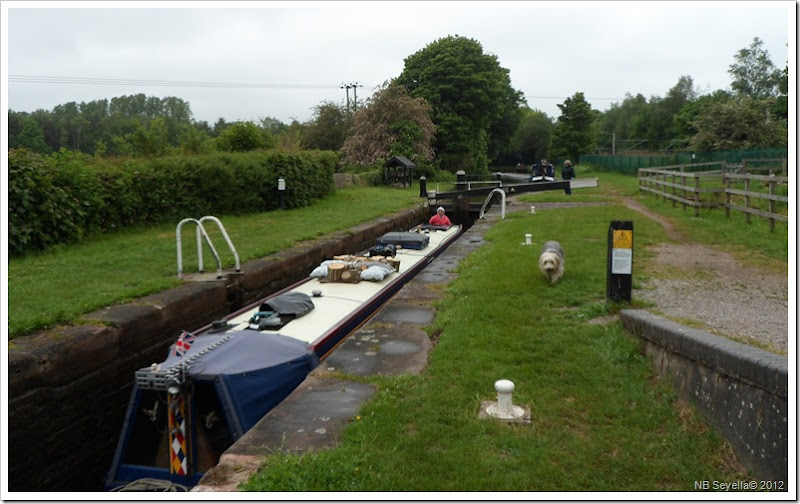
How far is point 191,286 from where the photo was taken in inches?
356

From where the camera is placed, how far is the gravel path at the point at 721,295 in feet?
20.5

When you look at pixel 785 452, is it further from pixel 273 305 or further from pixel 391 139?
pixel 391 139

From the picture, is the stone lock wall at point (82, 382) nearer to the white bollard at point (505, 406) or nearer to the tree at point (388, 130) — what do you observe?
the white bollard at point (505, 406)

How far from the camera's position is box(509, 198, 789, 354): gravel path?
6.25 metres

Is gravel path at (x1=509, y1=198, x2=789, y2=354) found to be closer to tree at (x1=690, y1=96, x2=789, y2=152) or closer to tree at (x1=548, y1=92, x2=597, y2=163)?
tree at (x1=690, y1=96, x2=789, y2=152)

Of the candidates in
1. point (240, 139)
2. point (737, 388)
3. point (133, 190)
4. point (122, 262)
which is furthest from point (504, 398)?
point (240, 139)

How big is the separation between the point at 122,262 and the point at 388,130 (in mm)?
27141

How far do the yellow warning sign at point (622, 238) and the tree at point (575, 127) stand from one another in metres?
52.8

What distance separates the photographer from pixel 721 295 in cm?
789

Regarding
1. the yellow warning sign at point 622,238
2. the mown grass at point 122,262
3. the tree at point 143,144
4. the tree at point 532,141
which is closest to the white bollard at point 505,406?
the yellow warning sign at point 622,238

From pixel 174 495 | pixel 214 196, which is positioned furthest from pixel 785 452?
pixel 214 196

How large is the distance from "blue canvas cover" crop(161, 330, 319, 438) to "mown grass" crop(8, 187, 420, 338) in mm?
1995

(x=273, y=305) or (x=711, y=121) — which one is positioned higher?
(x=711, y=121)

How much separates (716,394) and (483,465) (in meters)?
1.66
